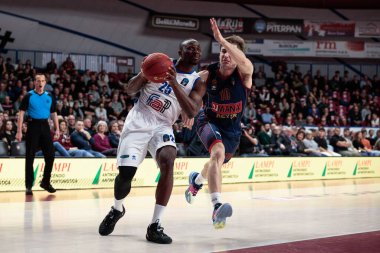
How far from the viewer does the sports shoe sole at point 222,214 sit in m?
6.34

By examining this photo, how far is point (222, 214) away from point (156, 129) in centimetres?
107

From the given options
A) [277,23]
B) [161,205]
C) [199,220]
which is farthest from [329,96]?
[161,205]

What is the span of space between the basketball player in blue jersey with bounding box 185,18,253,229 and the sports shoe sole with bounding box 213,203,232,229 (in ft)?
1.88

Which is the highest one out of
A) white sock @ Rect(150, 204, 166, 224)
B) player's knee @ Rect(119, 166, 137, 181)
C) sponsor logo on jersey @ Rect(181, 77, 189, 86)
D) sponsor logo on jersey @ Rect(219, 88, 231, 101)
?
sponsor logo on jersey @ Rect(181, 77, 189, 86)

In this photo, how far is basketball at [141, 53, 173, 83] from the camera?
5762 mm

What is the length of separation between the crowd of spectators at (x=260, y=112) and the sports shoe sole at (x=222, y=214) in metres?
7.42

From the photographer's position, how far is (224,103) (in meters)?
7.35

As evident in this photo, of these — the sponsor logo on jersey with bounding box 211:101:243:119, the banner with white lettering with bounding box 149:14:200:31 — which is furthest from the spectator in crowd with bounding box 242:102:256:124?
the sponsor logo on jersey with bounding box 211:101:243:119

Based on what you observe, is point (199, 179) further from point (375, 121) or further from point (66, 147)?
point (375, 121)

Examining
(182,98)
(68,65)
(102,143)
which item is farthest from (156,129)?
(68,65)

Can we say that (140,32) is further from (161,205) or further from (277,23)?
(161,205)

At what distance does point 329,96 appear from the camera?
28172 mm

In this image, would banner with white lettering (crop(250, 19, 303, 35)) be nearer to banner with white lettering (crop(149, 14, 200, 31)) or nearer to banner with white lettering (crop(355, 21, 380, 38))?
banner with white lettering (crop(355, 21, 380, 38))

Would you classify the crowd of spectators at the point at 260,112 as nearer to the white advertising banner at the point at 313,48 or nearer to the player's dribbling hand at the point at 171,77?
the white advertising banner at the point at 313,48
